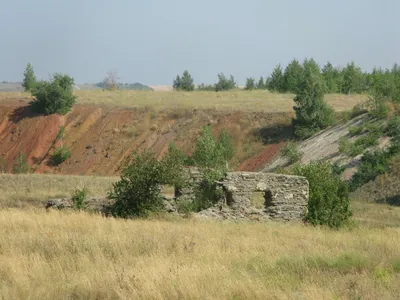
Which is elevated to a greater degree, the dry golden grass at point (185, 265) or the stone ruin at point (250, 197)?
the dry golden grass at point (185, 265)

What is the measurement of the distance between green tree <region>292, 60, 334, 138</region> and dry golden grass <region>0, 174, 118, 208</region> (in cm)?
2060

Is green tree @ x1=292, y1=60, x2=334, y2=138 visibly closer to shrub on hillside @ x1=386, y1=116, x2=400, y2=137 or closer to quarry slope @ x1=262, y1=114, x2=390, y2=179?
quarry slope @ x1=262, y1=114, x2=390, y2=179

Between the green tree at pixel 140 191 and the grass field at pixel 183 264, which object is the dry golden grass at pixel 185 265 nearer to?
the grass field at pixel 183 264

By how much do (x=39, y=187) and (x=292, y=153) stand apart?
737 inches

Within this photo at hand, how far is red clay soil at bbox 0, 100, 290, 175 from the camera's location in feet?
189

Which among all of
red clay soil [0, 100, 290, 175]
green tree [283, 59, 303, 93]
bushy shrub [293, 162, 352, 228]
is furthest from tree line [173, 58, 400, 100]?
bushy shrub [293, 162, 352, 228]

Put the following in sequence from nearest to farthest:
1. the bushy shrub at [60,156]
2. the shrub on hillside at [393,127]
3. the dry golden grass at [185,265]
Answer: the dry golden grass at [185,265] < the shrub on hillside at [393,127] < the bushy shrub at [60,156]

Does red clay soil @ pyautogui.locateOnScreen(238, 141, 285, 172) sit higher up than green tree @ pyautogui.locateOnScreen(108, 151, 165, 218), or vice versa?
green tree @ pyautogui.locateOnScreen(108, 151, 165, 218)

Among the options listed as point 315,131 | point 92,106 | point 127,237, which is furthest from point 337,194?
point 92,106

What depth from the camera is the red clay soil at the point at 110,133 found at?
57531mm

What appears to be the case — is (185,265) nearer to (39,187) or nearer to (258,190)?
(258,190)

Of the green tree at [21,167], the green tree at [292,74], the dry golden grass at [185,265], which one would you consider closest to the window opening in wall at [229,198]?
the dry golden grass at [185,265]

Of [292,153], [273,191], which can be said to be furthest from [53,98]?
[273,191]

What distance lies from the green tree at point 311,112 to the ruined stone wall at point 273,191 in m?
32.4
